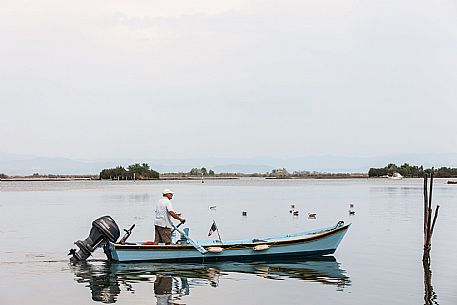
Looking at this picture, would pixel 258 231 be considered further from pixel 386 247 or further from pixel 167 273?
pixel 167 273

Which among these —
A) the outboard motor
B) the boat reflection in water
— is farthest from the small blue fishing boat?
the boat reflection in water

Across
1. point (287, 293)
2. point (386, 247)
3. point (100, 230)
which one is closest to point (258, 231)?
point (386, 247)

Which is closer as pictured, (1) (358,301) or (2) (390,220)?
(1) (358,301)

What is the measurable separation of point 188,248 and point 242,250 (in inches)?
75.7

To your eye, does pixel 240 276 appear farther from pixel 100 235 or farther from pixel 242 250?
pixel 100 235

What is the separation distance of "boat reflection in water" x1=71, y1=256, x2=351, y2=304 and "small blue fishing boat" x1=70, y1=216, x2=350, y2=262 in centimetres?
25

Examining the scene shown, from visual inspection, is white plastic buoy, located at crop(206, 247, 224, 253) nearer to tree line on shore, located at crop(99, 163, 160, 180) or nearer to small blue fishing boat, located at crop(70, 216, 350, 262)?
small blue fishing boat, located at crop(70, 216, 350, 262)

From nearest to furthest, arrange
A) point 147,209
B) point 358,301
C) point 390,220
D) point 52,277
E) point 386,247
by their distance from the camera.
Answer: point 358,301, point 52,277, point 386,247, point 390,220, point 147,209

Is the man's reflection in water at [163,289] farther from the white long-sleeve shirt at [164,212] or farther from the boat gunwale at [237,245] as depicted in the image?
the white long-sleeve shirt at [164,212]

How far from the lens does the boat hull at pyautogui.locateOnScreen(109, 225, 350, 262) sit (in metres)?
22.5

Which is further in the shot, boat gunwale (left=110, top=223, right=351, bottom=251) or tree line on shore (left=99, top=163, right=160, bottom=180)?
tree line on shore (left=99, top=163, right=160, bottom=180)

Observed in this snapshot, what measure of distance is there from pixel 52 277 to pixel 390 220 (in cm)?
2640

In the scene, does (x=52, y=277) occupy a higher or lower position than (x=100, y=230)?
lower

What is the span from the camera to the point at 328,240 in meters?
24.7
